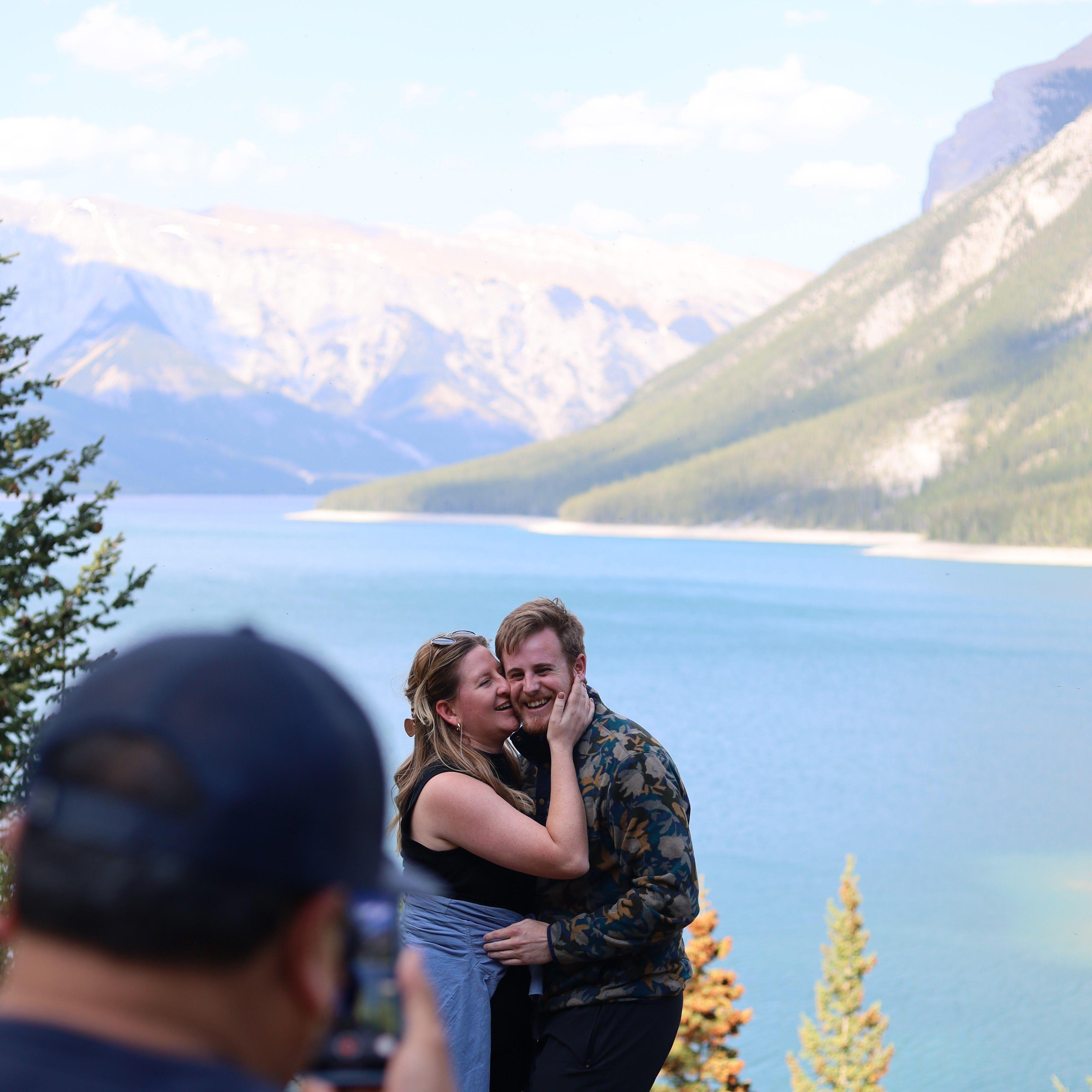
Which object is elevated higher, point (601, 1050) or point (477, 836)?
point (477, 836)

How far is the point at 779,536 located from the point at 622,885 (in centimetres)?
15097

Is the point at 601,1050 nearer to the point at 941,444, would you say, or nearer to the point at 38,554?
the point at 38,554

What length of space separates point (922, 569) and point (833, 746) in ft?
240

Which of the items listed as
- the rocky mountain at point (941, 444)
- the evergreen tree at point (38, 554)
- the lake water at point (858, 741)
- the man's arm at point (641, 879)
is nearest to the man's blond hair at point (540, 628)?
the man's arm at point (641, 879)

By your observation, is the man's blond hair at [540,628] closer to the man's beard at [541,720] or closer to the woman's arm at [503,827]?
the man's beard at [541,720]

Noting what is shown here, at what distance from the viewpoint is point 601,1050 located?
3.22 m

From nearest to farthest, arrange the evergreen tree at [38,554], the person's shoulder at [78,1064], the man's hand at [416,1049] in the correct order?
the person's shoulder at [78,1064] → the man's hand at [416,1049] → the evergreen tree at [38,554]

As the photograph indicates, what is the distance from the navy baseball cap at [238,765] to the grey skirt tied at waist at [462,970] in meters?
2.47

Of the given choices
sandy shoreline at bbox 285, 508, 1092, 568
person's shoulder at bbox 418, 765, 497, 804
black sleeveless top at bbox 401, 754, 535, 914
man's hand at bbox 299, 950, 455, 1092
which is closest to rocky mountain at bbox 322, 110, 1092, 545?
sandy shoreline at bbox 285, 508, 1092, 568

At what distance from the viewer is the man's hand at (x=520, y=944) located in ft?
10.5

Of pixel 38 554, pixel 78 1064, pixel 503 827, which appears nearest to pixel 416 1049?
pixel 78 1064

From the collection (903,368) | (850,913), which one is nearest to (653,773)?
(850,913)

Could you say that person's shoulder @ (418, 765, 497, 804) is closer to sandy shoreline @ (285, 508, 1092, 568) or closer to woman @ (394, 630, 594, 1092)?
woman @ (394, 630, 594, 1092)

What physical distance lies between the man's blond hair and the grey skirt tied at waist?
2.25ft
